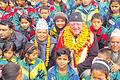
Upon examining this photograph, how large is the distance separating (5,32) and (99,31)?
5.87 ft

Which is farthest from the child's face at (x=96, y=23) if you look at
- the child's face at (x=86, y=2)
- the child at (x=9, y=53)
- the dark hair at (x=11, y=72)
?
the dark hair at (x=11, y=72)

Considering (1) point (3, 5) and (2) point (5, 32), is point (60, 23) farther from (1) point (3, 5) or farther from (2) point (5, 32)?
(1) point (3, 5)

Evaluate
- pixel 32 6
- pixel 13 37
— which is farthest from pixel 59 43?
pixel 32 6

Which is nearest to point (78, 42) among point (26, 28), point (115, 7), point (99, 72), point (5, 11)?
point (26, 28)

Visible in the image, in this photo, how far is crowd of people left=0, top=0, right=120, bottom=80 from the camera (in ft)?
17.8

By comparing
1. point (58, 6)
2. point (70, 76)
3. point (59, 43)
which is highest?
point (58, 6)

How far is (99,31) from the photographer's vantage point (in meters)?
6.80

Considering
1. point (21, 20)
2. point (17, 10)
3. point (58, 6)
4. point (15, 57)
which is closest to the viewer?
point (15, 57)

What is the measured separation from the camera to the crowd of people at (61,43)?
5.43m

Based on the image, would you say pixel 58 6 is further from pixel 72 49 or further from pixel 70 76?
pixel 70 76

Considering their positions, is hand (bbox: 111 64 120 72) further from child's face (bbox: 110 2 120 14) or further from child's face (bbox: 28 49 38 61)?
child's face (bbox: 110 2 120 14)

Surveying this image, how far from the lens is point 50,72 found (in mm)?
5465

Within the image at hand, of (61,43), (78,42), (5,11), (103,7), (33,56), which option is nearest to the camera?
(33,56)

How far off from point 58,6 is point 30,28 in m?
1.51
